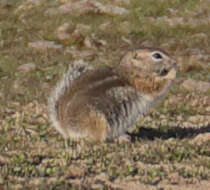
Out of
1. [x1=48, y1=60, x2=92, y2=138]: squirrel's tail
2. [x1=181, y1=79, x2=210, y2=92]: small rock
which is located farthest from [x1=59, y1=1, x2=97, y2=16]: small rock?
[x1=48, y1=60, x2=92, y2=138]: squirrel's tail

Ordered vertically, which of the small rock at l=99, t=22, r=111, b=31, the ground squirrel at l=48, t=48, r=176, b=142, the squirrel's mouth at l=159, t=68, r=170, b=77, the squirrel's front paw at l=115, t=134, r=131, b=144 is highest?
the squirrel's mouth at l=159, t=68, r=170, b=77

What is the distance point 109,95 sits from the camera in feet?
29.3

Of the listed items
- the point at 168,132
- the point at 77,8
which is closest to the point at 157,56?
the point at 168,132

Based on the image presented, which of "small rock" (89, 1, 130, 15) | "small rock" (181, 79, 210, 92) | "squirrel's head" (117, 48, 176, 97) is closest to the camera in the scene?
"squirrel's head" (117, 48, 176, 97)

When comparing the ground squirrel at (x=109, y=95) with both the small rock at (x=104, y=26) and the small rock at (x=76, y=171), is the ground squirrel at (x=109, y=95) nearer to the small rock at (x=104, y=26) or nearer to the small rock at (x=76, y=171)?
→ the small rock at (x=76, y=171)

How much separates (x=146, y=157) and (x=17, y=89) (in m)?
7.51

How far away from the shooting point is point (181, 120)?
11.8 metres

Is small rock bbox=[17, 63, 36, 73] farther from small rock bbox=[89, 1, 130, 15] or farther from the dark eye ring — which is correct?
the dark eye ring

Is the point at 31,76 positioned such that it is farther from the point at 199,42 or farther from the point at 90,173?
the point at 90,173

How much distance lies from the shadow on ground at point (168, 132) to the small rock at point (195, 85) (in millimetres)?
3332

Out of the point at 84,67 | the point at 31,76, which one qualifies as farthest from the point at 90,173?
the point at 31,76

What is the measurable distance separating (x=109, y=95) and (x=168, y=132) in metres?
2.41

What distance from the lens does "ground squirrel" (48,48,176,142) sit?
881cm

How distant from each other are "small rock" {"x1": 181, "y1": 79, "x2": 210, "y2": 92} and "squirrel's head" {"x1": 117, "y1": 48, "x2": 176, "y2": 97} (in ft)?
17.6
